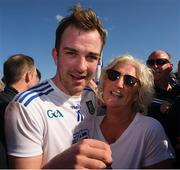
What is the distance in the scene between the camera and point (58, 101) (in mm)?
2166

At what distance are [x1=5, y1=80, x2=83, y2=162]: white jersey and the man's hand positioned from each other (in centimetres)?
78

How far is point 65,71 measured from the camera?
2225 millimetres

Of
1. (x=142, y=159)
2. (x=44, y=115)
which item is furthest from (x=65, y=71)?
(x=142, y=159)

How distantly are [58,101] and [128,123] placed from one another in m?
0.71

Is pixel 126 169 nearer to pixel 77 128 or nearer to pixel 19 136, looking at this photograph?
pixel 77 128

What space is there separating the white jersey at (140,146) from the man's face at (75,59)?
34cm

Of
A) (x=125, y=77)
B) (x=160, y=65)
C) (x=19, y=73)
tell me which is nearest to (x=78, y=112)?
(x=125, y=77)

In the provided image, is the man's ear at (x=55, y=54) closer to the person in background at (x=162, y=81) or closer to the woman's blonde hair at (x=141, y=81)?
the woman's blonde hair at (x=141, y=81)

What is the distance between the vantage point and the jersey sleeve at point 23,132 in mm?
1859

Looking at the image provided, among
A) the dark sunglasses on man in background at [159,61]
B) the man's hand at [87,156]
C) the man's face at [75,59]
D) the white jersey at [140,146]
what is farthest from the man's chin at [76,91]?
the dark sunglasses on man in background at [159,61]

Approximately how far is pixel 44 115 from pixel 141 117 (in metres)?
0.92

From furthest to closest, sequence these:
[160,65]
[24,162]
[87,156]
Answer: [160,65] → [24,162] → [87,156]

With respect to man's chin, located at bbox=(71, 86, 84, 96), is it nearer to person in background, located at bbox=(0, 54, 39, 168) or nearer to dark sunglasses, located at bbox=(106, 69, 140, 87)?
dark sunglasses, located at bbox=(106, 69, 140, 87)

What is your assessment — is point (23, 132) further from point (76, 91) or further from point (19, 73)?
point (19, 73)
